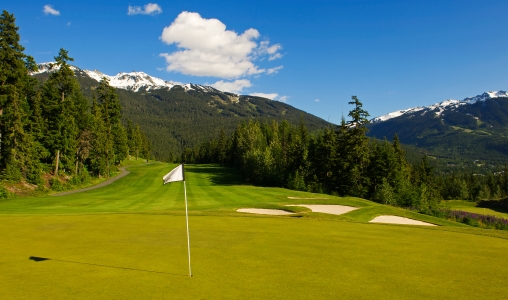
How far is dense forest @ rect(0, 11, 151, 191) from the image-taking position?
1526 inches

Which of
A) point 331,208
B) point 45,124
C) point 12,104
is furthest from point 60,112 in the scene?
point 331,208

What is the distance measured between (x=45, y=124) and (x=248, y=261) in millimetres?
51133

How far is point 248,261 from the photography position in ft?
33.7

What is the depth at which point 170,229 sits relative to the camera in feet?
53.2

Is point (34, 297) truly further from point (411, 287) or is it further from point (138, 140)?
point (138, 140)

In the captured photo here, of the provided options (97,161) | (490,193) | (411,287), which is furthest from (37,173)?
(490,193)

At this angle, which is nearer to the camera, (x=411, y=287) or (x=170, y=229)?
(x=411, y=287)

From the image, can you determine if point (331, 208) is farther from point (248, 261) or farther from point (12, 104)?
point (12, 104)

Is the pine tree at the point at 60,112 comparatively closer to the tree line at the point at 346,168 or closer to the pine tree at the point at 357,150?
the tree line at the point at 346,168

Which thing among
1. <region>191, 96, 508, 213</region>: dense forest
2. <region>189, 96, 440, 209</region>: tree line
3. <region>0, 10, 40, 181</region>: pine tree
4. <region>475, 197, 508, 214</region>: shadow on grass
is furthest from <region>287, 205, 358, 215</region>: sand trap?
<region>475, 197, 508, 214</region>: shadow on grass

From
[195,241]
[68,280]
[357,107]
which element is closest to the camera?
[68,280]

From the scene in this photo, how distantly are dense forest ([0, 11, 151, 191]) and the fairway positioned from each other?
91.1ft

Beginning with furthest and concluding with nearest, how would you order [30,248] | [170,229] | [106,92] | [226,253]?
[106,92], [170,229], [30,248], [226,253]

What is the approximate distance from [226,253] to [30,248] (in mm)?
8078
